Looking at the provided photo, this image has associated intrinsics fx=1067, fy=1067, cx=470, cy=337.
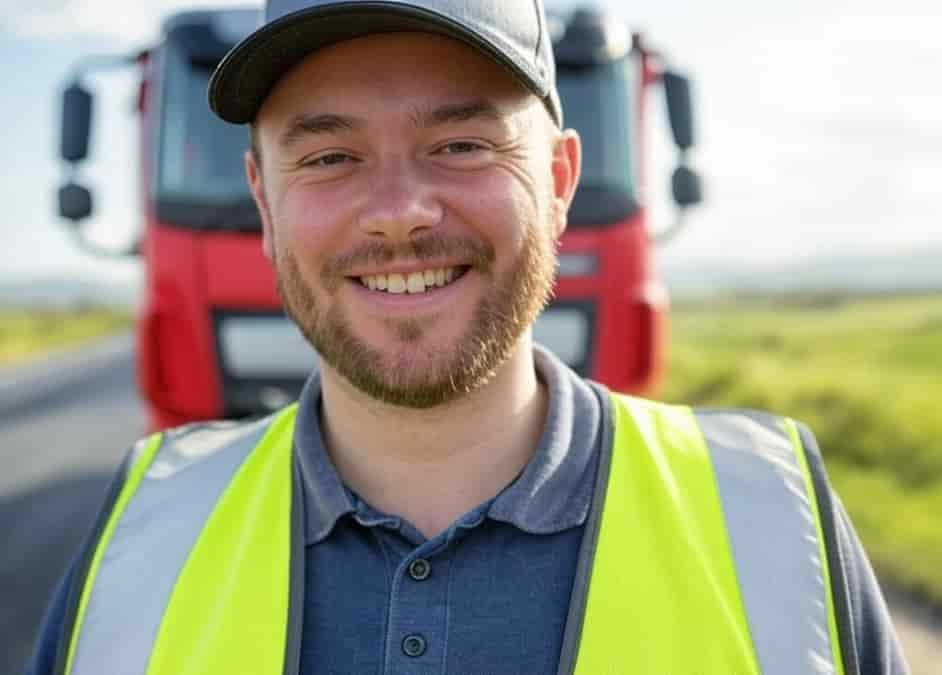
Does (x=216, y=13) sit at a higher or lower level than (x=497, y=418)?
higher

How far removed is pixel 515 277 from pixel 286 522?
562mm

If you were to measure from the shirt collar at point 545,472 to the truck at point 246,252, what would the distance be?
10.4 feet

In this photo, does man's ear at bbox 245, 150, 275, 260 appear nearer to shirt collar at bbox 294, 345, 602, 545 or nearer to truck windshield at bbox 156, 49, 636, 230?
shirt collar at bbox 294, 345, 602, 545

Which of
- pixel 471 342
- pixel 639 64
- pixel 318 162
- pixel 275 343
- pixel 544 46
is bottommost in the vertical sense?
pixel 275 343

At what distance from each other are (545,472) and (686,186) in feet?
13.1

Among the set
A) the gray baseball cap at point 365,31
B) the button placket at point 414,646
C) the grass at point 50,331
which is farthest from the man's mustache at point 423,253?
the grass at point 50,331

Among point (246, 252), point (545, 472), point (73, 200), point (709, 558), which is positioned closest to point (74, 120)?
point (73, 200)

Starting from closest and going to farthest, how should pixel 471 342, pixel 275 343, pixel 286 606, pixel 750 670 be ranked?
pixel 750 670 → pixel 286 606 → pixel 471 342 → pixel 275 343

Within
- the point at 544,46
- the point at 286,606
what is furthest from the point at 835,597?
the point at 544,46

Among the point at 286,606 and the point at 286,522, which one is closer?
the point at 286,606

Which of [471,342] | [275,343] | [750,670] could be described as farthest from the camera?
[275,343]

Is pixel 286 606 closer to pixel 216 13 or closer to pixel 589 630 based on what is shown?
pixel 589 630

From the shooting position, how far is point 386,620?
1.62 meters

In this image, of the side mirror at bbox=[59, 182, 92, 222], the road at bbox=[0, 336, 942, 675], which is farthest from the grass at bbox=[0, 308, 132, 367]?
the side mirror at bbox=[59, 182, 92, 222]
